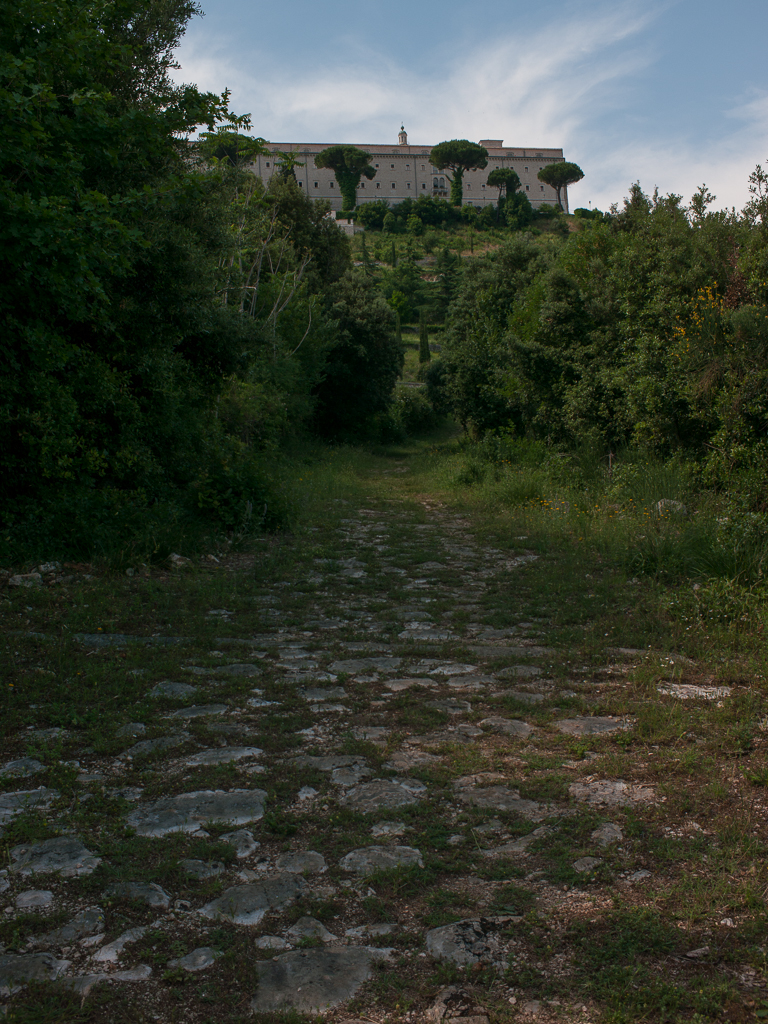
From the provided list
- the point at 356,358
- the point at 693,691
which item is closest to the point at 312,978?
the point at 693,691

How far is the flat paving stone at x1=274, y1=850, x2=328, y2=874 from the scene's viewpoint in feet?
9.40

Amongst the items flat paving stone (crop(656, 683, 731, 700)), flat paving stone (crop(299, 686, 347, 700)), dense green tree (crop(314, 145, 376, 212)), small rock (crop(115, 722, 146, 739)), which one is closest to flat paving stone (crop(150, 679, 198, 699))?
small rock (crop(115, 722, 146, 739))

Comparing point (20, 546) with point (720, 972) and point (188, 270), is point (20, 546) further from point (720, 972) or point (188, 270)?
point (720, 972)

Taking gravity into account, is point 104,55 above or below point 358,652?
above

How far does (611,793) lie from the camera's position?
3365mm

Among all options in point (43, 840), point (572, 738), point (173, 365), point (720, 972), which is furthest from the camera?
point (173, 365)

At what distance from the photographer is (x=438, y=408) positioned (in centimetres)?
3766

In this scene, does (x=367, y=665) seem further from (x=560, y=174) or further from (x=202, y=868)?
(x=560, y=174)

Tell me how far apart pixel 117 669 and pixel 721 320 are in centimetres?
903

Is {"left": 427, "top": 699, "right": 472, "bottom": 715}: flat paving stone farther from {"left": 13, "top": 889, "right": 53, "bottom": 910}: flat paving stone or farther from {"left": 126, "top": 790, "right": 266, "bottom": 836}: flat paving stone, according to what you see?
{"left": 13, "top": 889, "right": 53, "bottom": 910}: flat paving stone

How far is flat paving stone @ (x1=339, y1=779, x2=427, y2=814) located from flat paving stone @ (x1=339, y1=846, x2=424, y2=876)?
0.31m

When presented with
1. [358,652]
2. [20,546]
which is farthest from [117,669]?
[20,546]

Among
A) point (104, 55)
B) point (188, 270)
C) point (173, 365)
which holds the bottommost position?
point (173, 365)

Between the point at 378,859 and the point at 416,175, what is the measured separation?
400 feet
